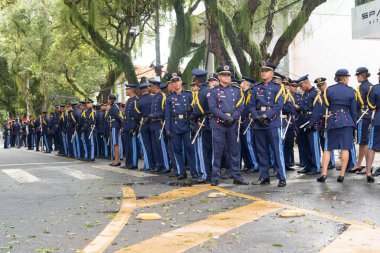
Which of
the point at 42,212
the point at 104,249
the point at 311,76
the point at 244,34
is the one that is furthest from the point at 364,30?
the point at 311,76

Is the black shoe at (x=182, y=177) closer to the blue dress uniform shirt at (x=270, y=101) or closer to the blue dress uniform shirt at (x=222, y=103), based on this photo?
the blue dress uniform shirt at (x=222, y=103)

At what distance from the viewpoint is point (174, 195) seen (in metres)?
9.39

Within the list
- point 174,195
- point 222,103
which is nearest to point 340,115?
point 222,103

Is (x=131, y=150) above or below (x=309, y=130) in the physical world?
below

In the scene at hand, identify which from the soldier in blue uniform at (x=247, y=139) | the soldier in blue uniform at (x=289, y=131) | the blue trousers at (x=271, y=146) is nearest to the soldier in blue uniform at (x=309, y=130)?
the soldier in blue uniform at (x=289, y=131)

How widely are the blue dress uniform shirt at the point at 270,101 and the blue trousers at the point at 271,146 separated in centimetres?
12

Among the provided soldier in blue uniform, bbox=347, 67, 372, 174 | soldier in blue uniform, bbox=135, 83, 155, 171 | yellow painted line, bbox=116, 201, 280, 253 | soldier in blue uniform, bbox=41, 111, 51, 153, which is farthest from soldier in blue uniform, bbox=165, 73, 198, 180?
soldier in blue uniform, bbox=41, 111, 51, 153

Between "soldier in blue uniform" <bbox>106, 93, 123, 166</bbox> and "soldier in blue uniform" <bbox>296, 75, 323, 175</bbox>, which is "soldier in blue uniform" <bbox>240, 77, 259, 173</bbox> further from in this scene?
"soldier in blue uniform" <bbox>106, 93, 123, 166</bbox>

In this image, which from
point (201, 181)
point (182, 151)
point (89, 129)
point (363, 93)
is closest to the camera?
point (201, 181)

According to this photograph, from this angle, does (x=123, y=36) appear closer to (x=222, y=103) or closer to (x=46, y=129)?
(x=46, y=129)

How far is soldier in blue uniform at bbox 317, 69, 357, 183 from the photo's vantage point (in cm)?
1020

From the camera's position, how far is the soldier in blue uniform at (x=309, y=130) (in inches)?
474

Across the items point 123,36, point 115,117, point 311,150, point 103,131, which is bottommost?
point 311,150

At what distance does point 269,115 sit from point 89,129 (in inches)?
380
